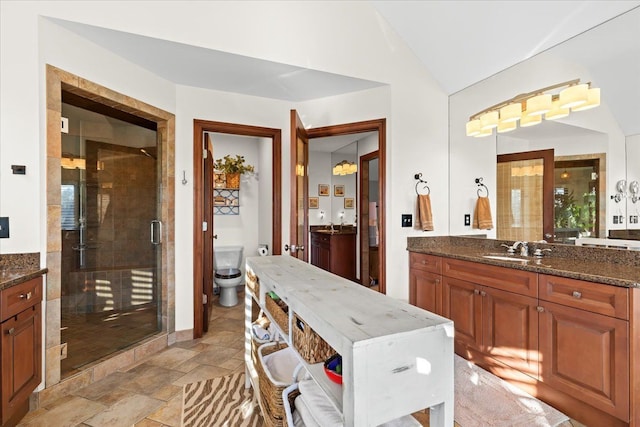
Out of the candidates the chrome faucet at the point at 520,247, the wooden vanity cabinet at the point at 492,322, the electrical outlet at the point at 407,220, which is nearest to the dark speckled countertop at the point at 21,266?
the electrical outlet at the point at 407,220

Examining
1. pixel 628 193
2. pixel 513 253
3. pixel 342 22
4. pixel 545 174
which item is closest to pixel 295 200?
pixel 342 22

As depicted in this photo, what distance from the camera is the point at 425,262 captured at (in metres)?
2.89

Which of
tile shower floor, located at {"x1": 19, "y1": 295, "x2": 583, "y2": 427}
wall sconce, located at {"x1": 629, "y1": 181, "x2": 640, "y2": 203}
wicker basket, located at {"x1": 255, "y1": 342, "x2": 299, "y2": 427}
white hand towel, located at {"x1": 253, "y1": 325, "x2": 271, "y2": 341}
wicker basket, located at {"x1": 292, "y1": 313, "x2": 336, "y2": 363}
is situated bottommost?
tile shower floor, located at {"x1": 19, "y1": 295, "x2": 583, "y2": 427}

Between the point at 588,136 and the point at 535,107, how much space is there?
1.41 ft

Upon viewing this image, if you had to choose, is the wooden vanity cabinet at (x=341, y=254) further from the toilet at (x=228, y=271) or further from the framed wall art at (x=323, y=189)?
the toilet at (x=228, y=271)

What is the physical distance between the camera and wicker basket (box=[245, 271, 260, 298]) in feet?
6.38

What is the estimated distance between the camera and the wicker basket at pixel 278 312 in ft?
4.63

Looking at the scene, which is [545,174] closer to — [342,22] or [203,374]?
[342,22]

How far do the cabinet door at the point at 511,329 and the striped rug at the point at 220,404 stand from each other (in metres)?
1.67

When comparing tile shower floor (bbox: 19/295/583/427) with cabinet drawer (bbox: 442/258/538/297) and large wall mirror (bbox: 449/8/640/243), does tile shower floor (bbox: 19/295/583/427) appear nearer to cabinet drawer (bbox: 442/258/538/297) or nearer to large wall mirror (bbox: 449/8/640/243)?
cabinet drawer (bbox: 442/258/538/297)

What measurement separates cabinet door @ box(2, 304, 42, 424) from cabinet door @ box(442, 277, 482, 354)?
2.69 meters

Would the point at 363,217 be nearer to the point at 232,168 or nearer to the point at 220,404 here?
the point at 232,168

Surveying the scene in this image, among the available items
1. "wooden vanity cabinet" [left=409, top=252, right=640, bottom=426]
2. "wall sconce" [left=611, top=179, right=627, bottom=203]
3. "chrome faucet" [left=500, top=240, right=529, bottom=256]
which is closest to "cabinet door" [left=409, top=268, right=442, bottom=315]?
"wooden vanity cabinet" [left=409, top=252, right=640, bottom=426]

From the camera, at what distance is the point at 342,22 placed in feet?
9.27
